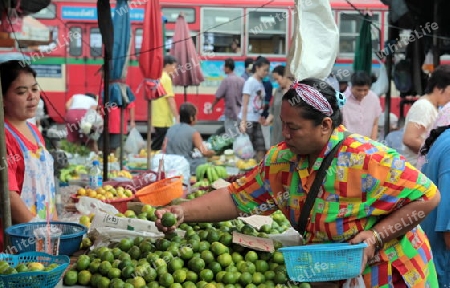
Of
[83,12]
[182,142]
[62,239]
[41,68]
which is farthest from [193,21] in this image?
[62,239]

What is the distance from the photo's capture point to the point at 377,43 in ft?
49.4

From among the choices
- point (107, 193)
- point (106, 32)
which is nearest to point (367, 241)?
point (107, 193)

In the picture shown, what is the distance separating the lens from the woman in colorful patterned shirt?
2.62 m

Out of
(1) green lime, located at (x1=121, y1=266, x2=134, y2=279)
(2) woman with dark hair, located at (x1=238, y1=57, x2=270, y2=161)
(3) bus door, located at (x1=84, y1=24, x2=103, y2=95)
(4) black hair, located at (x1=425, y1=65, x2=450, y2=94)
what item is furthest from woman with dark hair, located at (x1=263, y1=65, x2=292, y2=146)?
(3) bus door, located at (x1=84, y1=24, x2=103, y2=95)

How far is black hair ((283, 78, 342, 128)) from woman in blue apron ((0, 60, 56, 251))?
180 centimetres

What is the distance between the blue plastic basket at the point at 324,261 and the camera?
2506mm

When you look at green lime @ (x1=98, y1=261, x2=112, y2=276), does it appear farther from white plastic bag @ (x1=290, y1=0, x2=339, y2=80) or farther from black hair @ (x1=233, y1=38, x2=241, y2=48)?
black hair @ (x1=233, y1=38, x2=241, y2=48)

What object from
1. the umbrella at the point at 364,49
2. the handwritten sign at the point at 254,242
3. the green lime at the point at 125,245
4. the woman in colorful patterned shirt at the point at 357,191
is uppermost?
the umbrella at the point at 364,49

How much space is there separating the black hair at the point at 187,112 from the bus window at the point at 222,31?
651 cm

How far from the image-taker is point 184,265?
300cm

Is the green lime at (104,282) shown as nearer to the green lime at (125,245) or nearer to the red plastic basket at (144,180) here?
the green lime at (125,245)

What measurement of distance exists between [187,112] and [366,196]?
19.3 feet

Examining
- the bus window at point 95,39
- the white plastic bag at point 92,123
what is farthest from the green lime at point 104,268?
the bus window at point 95,39

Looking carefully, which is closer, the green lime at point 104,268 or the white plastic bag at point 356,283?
the white plastic bag at point 356,283
